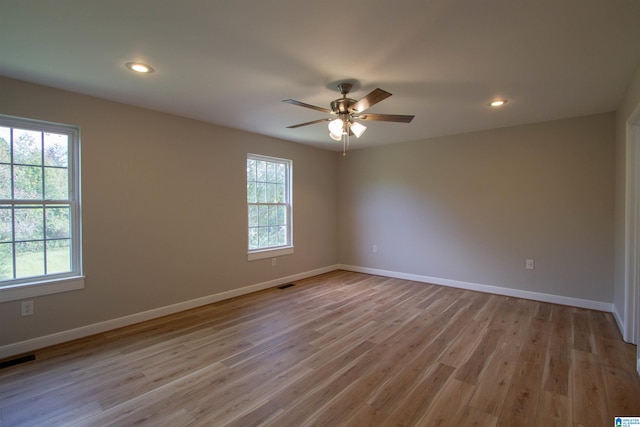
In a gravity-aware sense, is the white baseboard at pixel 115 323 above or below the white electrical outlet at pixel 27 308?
below

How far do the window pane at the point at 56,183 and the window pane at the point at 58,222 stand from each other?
12 cm

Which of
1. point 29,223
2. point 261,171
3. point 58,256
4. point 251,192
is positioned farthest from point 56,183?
point 261,171

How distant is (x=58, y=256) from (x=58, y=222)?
0.33 m

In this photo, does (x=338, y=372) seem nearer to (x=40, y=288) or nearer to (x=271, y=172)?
(x=40, y=288)

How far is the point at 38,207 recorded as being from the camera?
115 inches

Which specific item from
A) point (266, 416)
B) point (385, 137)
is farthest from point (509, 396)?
point (385, 137)

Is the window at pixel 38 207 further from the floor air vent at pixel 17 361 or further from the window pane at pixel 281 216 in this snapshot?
the window pane at pixel 281 216

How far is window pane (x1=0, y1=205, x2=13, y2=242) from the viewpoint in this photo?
107 inches

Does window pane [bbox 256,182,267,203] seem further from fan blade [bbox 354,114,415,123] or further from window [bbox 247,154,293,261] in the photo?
fan blade [bbox 354,114,415,123]

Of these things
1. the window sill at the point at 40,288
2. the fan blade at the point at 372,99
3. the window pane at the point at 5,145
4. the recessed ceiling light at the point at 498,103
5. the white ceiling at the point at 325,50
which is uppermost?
the recessed ceiling light at the point at 498,103

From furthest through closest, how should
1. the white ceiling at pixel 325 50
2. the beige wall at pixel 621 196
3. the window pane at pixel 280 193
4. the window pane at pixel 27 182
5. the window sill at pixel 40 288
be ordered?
the window pane at pixel 280 193, the beige wall at pixel 621 196, the window pane at pixel 27 182, the window sill at pixel 40 288, the white ceiling at pixel 325 50

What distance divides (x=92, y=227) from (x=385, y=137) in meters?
4.09

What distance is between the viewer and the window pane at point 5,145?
273 cm

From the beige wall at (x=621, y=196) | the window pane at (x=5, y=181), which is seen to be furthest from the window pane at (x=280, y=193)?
the beige wall at (x=621, y=196)
